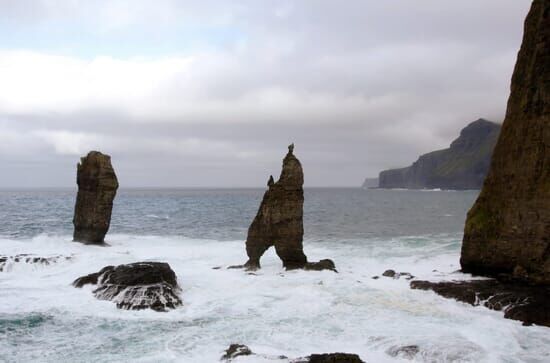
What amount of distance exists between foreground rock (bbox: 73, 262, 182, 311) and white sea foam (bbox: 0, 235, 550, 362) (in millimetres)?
Result: 490

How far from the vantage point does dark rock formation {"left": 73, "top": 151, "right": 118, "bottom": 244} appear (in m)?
35.5

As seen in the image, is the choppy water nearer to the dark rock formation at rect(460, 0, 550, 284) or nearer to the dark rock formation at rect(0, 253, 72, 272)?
the dark rock formation at rect(0, 253, 72, 272)

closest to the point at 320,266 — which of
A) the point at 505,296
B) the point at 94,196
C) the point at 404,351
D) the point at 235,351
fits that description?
the point at 505,296

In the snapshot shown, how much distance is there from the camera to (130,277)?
20.5 meters

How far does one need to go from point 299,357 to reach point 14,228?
4732 centimetres

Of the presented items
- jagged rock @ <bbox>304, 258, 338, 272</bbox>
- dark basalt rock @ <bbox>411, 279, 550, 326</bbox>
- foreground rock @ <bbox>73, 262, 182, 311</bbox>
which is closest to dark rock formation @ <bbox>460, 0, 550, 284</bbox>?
dark basalt rock @ <bbox>411, 279, 550, 326</bbox>

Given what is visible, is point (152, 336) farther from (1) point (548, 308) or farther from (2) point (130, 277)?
(1) point (548, 308)

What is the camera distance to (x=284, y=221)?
89.8 ft

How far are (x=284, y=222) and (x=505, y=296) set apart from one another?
12.2 metres

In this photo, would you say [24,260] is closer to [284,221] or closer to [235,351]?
[284,221]

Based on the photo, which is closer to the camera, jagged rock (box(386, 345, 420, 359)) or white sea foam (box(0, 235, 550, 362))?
jagged rock (box(386, 345, 420, 359))

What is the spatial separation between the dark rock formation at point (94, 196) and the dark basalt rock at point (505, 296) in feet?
77.8

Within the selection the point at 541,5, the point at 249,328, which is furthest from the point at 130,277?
the point at 541,5

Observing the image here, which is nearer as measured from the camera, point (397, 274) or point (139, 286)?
point (139, 286)
